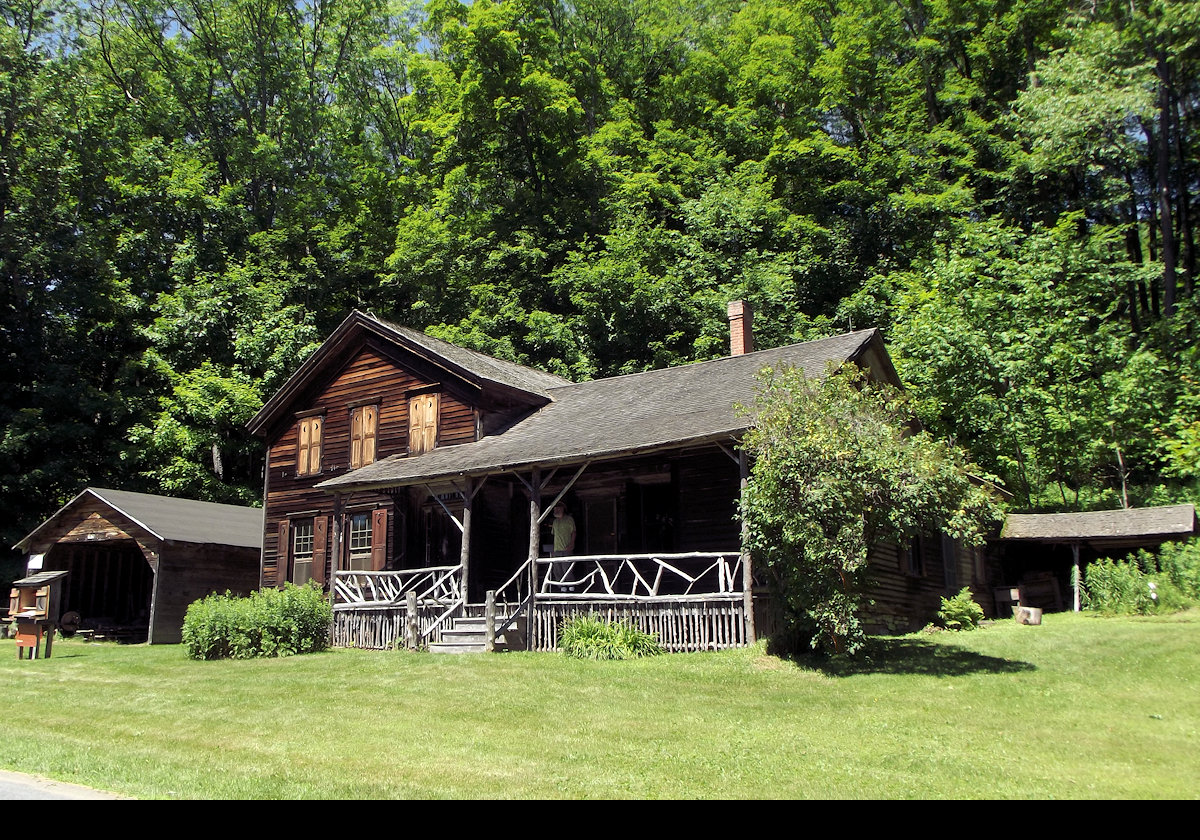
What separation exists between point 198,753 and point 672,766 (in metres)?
5.07

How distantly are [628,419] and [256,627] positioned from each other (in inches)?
340

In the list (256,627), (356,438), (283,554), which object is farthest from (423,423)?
(256,627)

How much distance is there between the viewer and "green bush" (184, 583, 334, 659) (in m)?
19.4

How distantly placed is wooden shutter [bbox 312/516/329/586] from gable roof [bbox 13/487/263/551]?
2219 millimetres

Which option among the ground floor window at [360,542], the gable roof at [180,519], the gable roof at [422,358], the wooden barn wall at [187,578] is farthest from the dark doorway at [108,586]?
the ground floor window at [360,542]

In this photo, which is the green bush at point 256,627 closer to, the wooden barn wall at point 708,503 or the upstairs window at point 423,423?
the upstairs window at point 423,423

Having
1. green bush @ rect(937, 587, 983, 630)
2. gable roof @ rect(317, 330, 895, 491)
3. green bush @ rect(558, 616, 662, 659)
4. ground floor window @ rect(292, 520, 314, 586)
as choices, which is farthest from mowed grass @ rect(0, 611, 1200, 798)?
ground floor window @ rect(292, 520, 314, 586)

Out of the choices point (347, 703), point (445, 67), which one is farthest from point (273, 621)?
point (445, 67)

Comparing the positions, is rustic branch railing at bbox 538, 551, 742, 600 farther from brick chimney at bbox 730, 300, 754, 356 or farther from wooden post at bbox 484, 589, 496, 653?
brick chimney at bbox 730, 300, 754, 356

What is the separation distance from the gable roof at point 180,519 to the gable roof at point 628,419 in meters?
5.27

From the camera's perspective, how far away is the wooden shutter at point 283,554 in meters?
27.0

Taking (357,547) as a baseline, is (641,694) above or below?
below

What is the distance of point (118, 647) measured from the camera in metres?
23.9

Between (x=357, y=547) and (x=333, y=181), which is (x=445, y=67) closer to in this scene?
(x=333, y=181)
